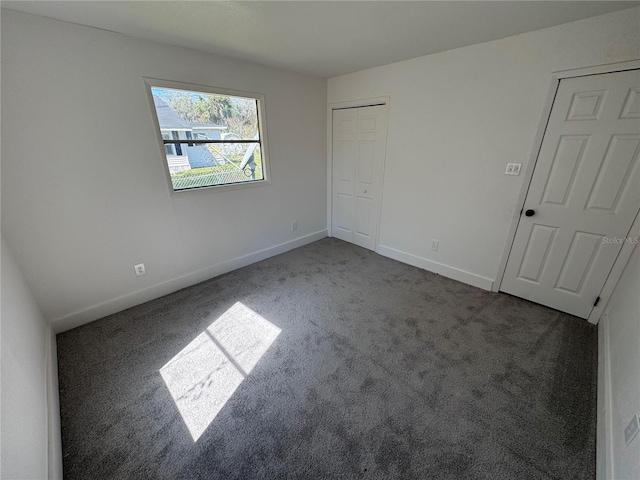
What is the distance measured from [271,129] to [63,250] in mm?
2362

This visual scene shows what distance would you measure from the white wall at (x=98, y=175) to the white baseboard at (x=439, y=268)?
2026 mm

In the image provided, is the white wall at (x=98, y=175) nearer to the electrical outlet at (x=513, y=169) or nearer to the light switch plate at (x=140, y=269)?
the light switch plate at (x=140, y=269)

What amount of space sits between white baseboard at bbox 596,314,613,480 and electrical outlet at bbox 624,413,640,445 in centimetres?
15

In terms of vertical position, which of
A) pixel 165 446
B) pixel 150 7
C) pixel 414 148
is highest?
pixel 150 7

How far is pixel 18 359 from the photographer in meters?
1.29

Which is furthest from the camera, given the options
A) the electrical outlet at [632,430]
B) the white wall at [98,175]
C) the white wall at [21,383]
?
the white wall at [98,175]

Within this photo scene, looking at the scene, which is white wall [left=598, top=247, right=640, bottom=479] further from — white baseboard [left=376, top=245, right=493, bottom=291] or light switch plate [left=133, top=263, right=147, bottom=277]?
light switch plate [left=133, top=263, right=147, bottom=277]

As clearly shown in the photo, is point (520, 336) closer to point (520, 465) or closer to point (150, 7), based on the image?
point (520, 465)

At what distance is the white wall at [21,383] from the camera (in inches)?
38.0

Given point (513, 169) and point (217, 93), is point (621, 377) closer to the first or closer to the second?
point (513, 169)

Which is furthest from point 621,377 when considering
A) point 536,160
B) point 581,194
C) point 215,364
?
point 215,364

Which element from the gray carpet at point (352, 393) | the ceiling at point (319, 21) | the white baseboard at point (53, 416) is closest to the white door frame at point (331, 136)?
the ceiling at point (319, 21)

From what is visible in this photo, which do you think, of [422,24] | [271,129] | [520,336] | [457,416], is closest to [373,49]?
[422,24]

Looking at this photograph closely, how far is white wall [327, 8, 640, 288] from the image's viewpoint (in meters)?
1.98
